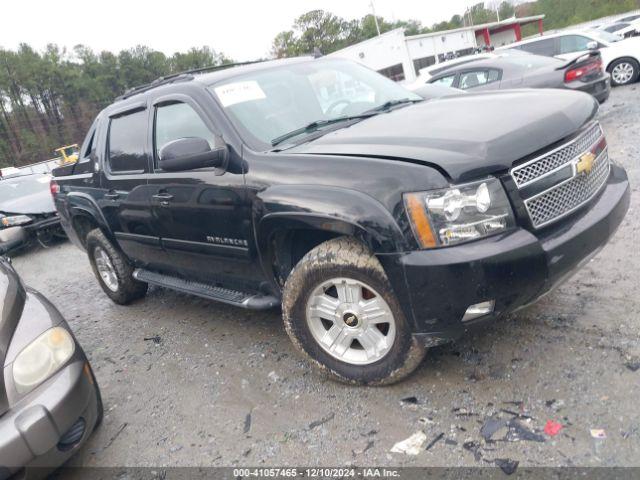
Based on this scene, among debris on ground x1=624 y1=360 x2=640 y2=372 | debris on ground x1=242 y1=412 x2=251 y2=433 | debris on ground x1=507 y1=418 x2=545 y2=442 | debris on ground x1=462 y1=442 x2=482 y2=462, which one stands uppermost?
debris on ground x1=242 y1=412 x2=251 y2=433

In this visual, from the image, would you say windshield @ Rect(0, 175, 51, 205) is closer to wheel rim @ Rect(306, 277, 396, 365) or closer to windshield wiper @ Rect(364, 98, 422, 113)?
windshield wiper @ Rect(364, 98, 422, 113)

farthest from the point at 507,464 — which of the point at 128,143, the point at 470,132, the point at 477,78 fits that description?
the point at 477,78

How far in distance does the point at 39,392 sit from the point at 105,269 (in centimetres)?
285

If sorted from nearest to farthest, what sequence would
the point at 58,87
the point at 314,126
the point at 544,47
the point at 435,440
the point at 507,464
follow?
1. the point at 507,464
2. the point at 435,440
3. the point at 314,126
4. the point at 544,47
5. the point at 58,87

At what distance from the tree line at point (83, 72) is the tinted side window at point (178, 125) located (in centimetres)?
6769

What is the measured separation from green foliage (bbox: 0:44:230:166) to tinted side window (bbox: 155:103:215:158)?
239 feet

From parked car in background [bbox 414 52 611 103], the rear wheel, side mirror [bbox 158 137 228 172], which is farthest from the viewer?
the rear wheel

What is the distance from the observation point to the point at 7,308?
2.92m

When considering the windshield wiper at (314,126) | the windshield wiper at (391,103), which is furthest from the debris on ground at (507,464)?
the windshield wiper at (391,103)

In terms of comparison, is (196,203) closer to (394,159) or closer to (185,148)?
(185,148)

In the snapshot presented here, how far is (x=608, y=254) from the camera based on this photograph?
407 cm

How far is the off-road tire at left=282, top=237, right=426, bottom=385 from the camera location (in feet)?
8.69

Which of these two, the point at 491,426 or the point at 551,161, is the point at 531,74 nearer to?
the point at 551,161

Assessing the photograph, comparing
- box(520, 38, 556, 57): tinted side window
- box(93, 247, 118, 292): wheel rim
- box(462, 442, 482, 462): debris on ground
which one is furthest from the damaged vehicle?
box(520, 38, 556, 57): tinted side window
